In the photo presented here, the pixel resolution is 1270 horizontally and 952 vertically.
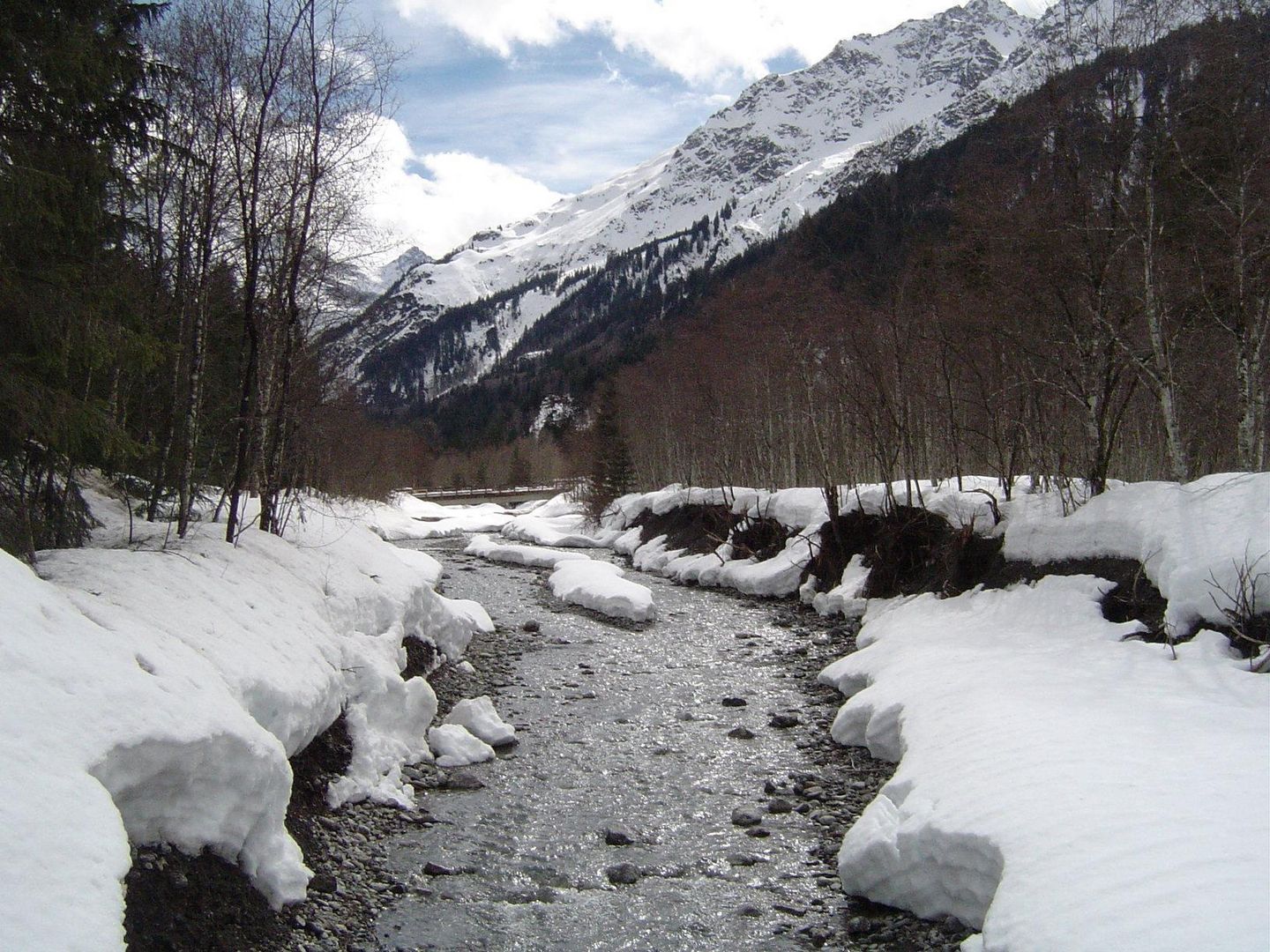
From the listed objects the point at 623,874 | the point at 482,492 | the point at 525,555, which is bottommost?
the point at 525,555

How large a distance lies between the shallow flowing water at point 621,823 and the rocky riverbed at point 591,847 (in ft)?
0.07

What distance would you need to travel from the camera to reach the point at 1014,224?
12820 millimetres

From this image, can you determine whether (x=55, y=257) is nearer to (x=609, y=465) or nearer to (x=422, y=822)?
(x=422, y=822)

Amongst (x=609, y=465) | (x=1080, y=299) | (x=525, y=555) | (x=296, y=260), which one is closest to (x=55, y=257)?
(x=296, y=260)

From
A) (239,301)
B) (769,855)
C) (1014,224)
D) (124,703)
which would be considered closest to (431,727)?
(769,855)

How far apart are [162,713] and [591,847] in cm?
364

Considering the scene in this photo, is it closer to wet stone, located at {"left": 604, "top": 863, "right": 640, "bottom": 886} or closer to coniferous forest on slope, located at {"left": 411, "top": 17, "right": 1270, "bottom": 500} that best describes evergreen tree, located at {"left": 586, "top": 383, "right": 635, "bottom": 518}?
coniferous forest on slope, located at {"left": 411, "top": 17, "right": 1270, "bottom": 500}

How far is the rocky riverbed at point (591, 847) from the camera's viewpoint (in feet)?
16.7

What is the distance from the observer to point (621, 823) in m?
7.07

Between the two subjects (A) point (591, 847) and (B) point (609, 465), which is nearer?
(A) point (591, 847)

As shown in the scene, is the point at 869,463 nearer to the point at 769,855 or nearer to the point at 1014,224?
the point at 1014,224

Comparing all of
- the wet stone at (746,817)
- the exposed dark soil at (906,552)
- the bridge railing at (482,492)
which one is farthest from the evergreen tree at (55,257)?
the bridge railing at (482,492)

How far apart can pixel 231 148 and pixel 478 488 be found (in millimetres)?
70016

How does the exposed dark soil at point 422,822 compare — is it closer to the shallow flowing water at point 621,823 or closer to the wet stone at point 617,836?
the shallow flowing water at point 621,823
